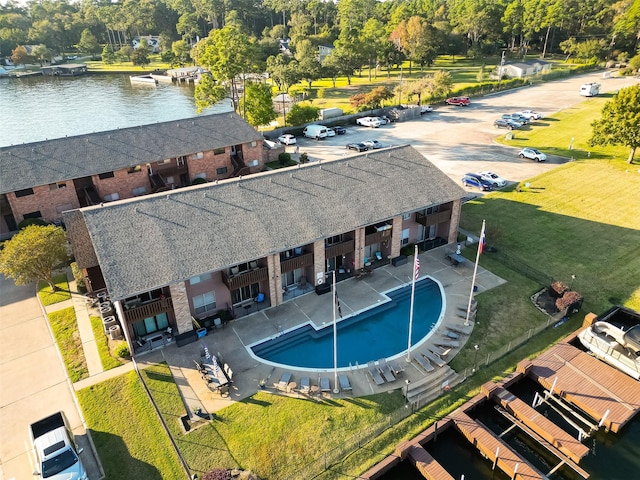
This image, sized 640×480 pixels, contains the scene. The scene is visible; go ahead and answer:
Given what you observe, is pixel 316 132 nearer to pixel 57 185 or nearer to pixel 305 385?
pixel 57 185

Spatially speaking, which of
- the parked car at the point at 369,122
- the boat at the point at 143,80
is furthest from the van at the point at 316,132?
the boat at the point at 143,80

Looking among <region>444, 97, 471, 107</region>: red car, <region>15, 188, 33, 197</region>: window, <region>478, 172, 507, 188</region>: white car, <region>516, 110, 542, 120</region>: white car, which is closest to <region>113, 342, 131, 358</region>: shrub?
<region>15, 188, 33, 197</region>: window

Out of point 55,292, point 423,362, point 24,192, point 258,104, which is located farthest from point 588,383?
point 258,104

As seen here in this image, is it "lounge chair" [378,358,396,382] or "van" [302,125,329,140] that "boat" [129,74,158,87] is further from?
"lounge chair" [378,358,396,382]

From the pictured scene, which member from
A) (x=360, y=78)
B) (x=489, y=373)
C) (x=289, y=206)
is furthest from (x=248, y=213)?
(x=360, y=78)

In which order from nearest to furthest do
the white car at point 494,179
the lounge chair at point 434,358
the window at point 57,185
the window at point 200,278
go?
1. the lounge chair at point 434,358
2. the window at point 200,278
3. the window at point 57,185
4. the white car at point 494,179

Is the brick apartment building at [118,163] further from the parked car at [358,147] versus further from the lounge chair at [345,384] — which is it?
the lounge chair at [345,384]
